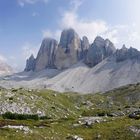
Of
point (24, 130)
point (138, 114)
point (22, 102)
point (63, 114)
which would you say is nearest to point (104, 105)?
point (63, 114)

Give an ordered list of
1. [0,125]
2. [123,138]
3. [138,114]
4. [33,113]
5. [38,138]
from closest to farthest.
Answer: [38,138] → [123,138] → [0,125] → [138,114] → [33,113]

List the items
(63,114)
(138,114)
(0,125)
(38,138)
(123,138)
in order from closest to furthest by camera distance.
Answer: (38,138) → (123,138) → (0,125) → (138,114) → (63,114)

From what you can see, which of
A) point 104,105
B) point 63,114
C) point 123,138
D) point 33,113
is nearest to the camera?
point 123,138

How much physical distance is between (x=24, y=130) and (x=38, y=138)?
13.4ft

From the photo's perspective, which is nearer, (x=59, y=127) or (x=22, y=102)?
(x=59, y=127)

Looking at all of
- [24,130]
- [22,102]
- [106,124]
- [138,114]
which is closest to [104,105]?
[22,102]

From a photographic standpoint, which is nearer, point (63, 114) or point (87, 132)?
point (87, 132)

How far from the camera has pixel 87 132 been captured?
181 feet

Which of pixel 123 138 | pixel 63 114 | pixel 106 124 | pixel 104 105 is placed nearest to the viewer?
pixel 123 138

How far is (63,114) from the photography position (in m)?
120

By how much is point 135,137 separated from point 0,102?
64354 millimetres

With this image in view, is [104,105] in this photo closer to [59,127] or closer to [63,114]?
[63,114]

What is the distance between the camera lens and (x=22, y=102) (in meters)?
113

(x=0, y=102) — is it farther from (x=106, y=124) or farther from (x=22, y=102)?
(x=106, y=124)
